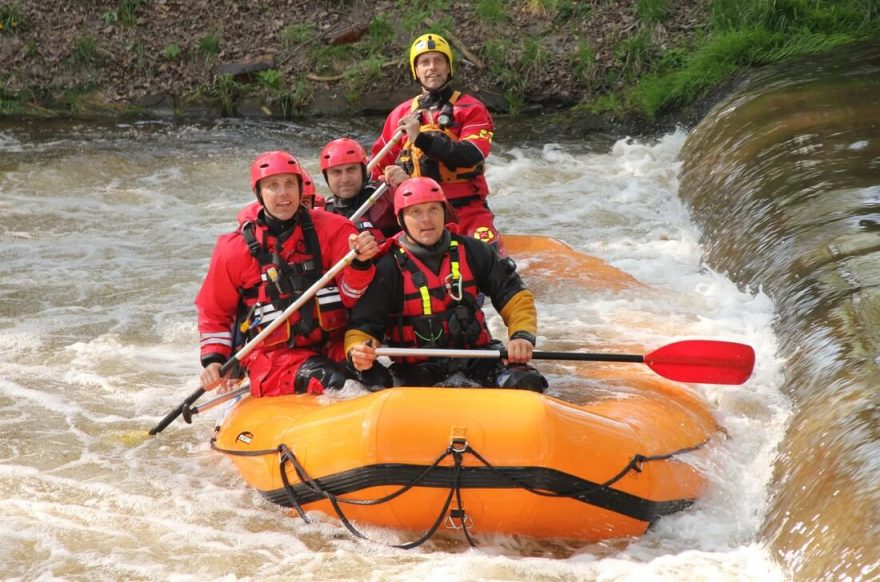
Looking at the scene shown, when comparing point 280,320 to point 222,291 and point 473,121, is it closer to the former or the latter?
point 222,291

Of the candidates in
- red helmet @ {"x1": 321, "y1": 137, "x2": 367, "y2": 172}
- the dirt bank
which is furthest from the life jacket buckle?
the dirt bank

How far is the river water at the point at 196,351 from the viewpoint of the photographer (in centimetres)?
435

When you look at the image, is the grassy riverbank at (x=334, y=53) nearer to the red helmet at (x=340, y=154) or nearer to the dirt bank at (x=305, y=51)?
the dirt bank at (x=305, y=51)

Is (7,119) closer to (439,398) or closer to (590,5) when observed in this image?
(590,5)

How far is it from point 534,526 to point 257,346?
1637 mm

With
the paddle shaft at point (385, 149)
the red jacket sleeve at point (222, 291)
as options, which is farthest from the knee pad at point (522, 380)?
the paddle shaft at point (385, 149)

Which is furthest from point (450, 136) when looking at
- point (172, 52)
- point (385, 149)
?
point (172, 52)

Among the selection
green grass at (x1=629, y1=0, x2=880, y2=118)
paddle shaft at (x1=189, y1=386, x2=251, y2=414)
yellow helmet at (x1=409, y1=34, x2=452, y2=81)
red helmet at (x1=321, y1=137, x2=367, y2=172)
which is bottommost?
paddle shaft at (x1=189, y1=386, x2=251, y2=414)

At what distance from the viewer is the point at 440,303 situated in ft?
16.6

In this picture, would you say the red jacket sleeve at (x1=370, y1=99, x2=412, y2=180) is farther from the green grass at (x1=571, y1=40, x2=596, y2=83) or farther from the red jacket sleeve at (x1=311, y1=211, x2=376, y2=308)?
the green grass at (x1=571, y1=40, x2=596, y2=83)

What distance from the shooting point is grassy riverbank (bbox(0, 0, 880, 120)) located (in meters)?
13.0

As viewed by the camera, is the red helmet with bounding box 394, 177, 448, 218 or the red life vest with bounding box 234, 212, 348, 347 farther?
the red life vest with bounding box 234, 212, 348, 347

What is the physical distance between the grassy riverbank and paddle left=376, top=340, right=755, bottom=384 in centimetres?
762

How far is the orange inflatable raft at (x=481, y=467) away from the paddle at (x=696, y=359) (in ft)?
1.36
